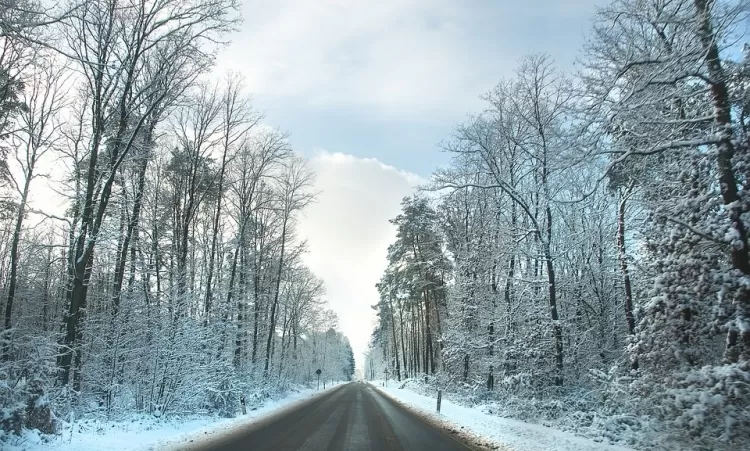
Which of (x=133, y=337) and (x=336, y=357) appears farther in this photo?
(x=336, y=357)

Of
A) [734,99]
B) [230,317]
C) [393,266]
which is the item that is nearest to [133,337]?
[230,317]

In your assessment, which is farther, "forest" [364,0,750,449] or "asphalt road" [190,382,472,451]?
"asphalt road" [190,382,472,451]

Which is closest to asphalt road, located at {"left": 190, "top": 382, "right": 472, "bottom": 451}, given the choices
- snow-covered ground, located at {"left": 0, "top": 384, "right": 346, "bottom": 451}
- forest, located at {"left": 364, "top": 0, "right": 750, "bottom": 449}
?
snow-covered ground, located at {"left": 0, "top": 384, "right": 346, "bottom": 451}

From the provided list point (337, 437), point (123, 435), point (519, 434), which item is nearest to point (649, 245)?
point (519, 434)

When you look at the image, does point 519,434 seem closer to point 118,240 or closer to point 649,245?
point 649,245

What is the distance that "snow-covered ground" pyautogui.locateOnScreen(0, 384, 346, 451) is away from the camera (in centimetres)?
805

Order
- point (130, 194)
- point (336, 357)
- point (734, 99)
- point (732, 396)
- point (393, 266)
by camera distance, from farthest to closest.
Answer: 1. point (336, 357)
2. point (393, 266)
3. point (130, 194)
4. point (734, 99)
5. point (732, 396)

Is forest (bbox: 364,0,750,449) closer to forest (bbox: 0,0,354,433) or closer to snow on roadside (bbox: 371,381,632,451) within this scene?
snow on roadside (bbox: 371,381,632,451)

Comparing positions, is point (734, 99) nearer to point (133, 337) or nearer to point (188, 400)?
point (133, 337)

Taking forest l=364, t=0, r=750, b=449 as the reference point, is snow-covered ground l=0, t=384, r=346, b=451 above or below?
below

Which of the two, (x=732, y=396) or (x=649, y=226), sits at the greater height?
(x=649, y=226)

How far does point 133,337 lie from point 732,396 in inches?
588

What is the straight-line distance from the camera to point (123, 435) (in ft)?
34.7

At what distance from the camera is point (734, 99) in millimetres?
7730
